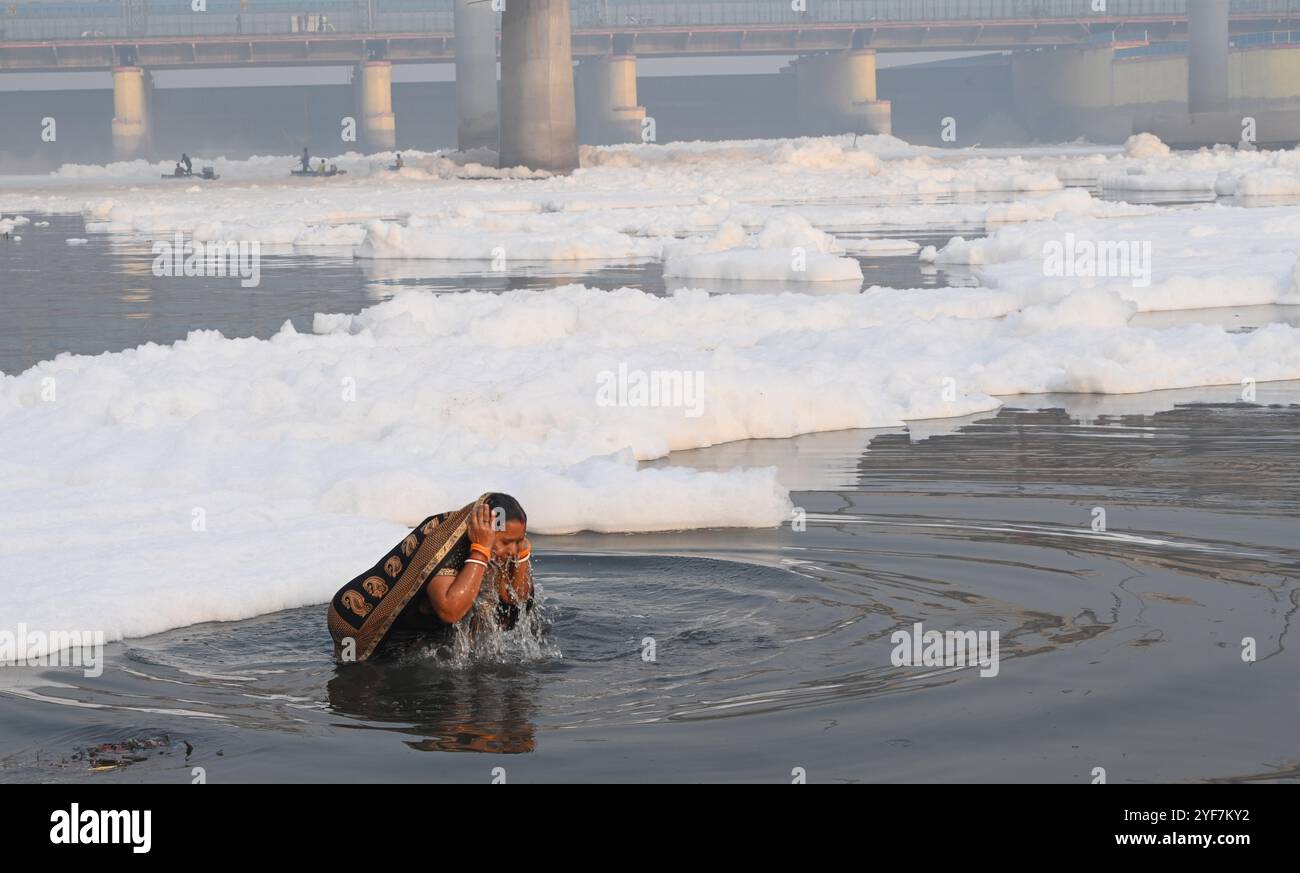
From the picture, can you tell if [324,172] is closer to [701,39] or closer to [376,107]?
[376,107]

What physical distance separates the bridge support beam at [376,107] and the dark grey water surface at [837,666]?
81.7 m

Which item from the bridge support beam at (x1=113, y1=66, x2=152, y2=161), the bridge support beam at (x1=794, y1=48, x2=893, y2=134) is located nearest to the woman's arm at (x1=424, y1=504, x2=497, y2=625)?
the bridge support beam at (x1=113, y1=66, x2=152, y2=161)

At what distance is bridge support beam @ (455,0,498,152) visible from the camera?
218 feet

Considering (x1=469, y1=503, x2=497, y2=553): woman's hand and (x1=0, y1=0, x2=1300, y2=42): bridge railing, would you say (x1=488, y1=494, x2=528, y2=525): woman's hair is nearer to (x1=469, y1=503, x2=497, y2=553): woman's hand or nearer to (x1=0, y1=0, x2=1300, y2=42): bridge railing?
(x1=469, y1=503, x2=497, y2=553): woman's hand

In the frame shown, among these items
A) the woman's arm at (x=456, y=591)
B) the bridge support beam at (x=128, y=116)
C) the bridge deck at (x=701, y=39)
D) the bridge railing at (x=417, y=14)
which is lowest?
the woman's arm at (x=456, y=591)

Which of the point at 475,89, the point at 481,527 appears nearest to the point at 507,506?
the point at 481,527

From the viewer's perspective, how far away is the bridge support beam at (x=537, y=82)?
185ft

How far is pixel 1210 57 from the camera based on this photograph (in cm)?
6544

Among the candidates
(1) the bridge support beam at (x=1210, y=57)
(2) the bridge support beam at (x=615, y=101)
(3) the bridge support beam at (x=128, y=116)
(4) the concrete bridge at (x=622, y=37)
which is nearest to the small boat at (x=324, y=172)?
(4) the concrete bridge at (x=622, y=37)

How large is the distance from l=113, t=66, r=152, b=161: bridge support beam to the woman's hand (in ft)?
282

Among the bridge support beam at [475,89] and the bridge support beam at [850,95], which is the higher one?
the bridge support beam at [850,95]

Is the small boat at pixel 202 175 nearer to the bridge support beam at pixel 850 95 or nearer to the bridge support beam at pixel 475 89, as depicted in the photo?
the bridge support beam at pixel 475 89

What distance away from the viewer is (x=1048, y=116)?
99875 millimetres
